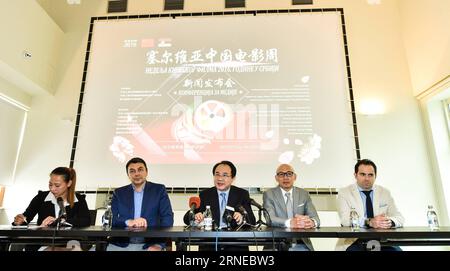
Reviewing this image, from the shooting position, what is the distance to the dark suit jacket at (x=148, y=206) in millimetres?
2348

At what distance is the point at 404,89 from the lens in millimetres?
3961

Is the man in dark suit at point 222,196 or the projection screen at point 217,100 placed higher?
the projection screen at point 217,100

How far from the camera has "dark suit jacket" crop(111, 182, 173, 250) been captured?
2348 mm

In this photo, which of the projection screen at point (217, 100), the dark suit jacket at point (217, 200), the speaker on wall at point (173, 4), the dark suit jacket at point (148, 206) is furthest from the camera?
the speaker on wall at point (173, 4)

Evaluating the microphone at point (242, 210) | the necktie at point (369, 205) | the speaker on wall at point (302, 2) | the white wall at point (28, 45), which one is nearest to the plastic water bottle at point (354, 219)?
the necktie at point (369, 205)

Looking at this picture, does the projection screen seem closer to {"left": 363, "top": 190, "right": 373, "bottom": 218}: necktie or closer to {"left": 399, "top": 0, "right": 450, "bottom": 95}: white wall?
{"left": 399, "top": 0, "right": 450, "bottom": 95}: white wall

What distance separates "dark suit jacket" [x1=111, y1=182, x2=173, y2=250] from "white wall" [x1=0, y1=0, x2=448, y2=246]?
6.52ft

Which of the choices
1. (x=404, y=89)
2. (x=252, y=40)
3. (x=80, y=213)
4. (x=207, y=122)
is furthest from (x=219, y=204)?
(x=404, y=89)

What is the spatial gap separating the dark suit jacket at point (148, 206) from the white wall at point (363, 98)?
6.52ft

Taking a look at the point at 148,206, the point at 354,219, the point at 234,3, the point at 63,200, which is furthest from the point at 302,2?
the point at 63,200

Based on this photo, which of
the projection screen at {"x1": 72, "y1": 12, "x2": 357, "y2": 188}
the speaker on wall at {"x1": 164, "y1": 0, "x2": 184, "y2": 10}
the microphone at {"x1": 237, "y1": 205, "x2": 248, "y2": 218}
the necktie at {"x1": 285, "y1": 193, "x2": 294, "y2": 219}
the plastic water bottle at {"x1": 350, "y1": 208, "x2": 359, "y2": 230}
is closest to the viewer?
the microphone at {"x1": 237, "y1": 205, "x2": 248, "y2": 218}

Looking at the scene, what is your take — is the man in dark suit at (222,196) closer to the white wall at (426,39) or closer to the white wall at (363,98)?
the white wall at (363,98)

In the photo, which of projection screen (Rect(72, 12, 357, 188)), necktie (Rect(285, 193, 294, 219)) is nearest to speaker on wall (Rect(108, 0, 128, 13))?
projection screen (Rect(72, 12, 357, 188))

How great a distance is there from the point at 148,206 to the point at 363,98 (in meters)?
3.04
